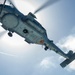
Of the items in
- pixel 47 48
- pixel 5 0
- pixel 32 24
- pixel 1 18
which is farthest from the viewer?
pixel 47 48

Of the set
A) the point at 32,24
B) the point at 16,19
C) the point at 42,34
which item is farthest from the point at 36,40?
the point at 16,19

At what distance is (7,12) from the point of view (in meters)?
33.5

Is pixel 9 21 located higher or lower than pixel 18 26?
higher

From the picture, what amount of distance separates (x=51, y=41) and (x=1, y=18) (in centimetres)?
1388

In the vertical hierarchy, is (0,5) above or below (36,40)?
above

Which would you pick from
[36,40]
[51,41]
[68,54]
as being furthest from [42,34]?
[68,54]

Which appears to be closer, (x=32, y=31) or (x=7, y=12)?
(x=7, y=12)

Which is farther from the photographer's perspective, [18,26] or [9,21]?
[18,26]

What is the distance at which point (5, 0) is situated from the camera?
104 feet

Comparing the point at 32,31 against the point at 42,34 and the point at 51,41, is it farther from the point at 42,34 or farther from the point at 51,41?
the point at 51,41

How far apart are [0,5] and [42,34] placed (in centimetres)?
1060

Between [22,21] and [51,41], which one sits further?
[51,41]

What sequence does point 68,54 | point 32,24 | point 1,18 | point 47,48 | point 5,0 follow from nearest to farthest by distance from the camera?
point 5,0 → point 1,18 → point 32,24 → point 47,48 → point 68,54

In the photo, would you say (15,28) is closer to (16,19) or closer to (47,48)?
(16,19)
